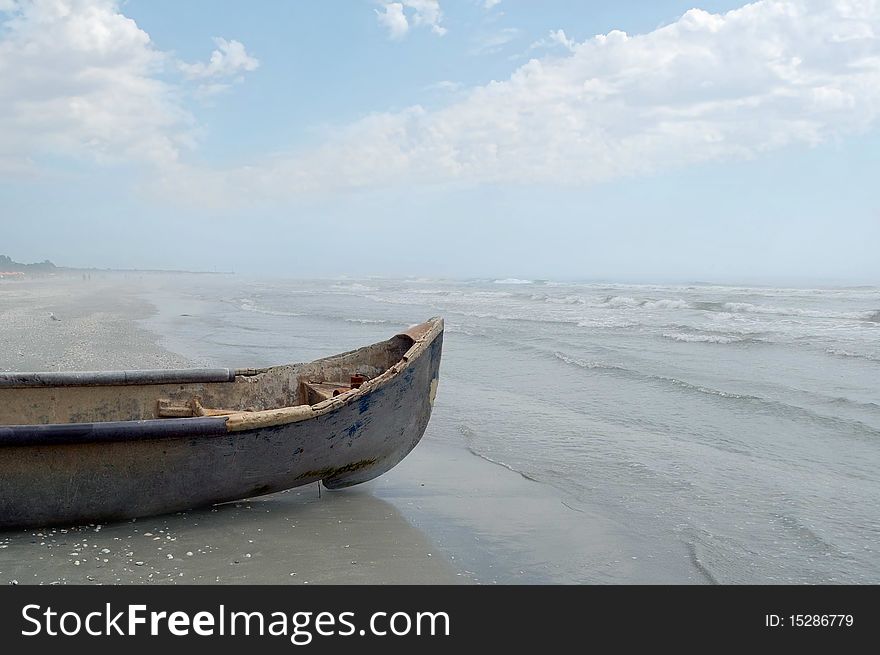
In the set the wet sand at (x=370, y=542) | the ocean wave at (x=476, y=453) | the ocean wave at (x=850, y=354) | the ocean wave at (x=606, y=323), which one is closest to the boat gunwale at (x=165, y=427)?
the wet sand at (x=370, y=542)

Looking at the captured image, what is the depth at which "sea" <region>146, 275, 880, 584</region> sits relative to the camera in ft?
15.3

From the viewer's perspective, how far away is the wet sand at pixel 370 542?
3.89 metres

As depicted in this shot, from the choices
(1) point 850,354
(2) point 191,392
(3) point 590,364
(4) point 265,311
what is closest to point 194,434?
(2) point 191,392

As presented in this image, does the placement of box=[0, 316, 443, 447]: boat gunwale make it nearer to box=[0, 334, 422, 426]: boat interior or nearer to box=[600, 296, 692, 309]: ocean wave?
box=[0, 334, 422, 426]: boat interior

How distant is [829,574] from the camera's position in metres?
4.05

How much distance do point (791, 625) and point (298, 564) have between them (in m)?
2.60

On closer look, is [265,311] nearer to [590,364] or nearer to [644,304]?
[644,304]

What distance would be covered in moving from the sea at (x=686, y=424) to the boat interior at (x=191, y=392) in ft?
4.65

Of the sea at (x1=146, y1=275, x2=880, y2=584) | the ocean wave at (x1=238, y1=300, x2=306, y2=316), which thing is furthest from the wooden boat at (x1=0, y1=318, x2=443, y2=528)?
the ocean wave at (x1=238, y1=300, x2=306, y2=316)

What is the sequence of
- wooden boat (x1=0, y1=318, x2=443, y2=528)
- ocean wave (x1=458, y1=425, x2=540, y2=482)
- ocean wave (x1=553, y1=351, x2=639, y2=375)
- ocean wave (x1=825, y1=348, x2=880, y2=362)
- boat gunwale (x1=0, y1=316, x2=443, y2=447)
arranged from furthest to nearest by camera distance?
ocean wave (x1=825, y1=348, x2=880, y2=362)
ocean wave (x1=553, y1=351, x2=639, y2=375)
ocean wave (x1=458, y1=425, x2=540, y2=482)
wooden boat (x1=0, y1=318, x2=443, y2=528)
boat gunwale (x1=0, y1=316, x2=443, y2=447)

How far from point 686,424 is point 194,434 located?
5516mm

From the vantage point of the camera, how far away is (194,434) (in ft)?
14.3

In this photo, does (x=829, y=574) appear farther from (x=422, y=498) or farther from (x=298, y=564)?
(x=298, y=564)

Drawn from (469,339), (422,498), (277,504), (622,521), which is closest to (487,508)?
(422,498)
